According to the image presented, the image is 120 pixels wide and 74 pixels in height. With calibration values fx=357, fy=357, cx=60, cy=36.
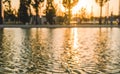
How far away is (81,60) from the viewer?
14031 mm

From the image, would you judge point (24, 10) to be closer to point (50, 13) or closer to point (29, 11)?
point (29, 11)

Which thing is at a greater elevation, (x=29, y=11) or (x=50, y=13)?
(x=29, y=11)

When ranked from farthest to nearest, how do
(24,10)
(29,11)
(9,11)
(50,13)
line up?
(9,11)
(29,11)
(50,13)
(24,10)

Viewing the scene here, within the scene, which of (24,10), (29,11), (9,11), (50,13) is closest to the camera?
(24,10)

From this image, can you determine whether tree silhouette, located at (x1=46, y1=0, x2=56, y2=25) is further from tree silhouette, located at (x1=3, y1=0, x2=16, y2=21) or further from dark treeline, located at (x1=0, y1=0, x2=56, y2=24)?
tree silhouette, located at (x1=3, y1=0, x2=16, y2=21)

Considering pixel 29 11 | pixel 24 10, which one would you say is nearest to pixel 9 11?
pixel 29 11

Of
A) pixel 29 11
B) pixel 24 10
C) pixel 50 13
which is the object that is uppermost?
pixel 24 10

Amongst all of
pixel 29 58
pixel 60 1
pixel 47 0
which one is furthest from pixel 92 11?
pixel 29 58

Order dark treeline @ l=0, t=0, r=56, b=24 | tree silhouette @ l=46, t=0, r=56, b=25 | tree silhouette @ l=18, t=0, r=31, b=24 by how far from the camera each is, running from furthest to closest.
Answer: tree silhouette @ l=46, t=0, r=56, b=25 < tree silhouette @ l=18, t=0, r=31, b=24 < dark treeline @ l=0, t=0, r=56, b=24

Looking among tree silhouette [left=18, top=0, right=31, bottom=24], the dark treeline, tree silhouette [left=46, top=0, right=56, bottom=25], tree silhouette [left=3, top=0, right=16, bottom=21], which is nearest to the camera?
the dark treeline

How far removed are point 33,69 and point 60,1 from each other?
221 feet

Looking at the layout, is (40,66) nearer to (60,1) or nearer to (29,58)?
A: (29,58)

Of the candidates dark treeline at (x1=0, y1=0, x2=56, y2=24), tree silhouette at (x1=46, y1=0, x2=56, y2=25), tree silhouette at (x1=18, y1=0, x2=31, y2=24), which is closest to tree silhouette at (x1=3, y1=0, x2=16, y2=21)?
Answer: dark treeline at (x1=0, y1=0, x2=56, y2=24)

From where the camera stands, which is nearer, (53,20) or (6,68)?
(6,68)
